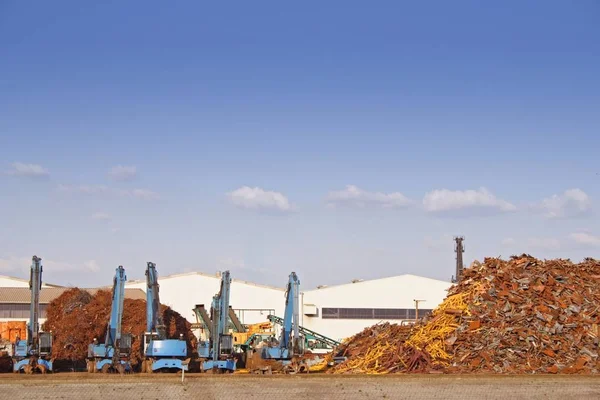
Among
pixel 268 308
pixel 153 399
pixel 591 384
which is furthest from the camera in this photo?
pixel 268 308

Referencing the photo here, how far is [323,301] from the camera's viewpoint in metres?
58.9

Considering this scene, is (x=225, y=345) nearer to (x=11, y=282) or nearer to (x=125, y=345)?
(x=125, y=345)

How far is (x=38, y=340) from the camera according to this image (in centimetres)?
3200

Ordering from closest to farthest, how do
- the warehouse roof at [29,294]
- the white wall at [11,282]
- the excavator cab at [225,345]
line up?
1. the excavator cab at [225,345]
2. the warehouse roof at [29,294]
3. the white wall at [11,282]

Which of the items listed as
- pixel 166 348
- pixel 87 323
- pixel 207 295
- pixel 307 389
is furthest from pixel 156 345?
pixel 207 295

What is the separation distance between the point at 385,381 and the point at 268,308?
3772 cm

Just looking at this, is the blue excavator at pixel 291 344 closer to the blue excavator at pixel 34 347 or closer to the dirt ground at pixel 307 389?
the blue excavator at pixel 34 347

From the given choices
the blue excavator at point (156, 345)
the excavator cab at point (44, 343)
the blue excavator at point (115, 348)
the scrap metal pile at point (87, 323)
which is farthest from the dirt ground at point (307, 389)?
the scrap metal pile at point (87, 323)

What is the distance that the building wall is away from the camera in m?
59.3

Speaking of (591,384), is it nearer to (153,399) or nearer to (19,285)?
(153,399)

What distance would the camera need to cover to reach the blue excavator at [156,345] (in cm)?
3188

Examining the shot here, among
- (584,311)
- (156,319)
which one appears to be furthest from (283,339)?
(584,311)

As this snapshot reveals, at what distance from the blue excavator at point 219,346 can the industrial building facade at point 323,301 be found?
23.8 meters

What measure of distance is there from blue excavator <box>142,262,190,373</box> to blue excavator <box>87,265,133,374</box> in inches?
34.7
